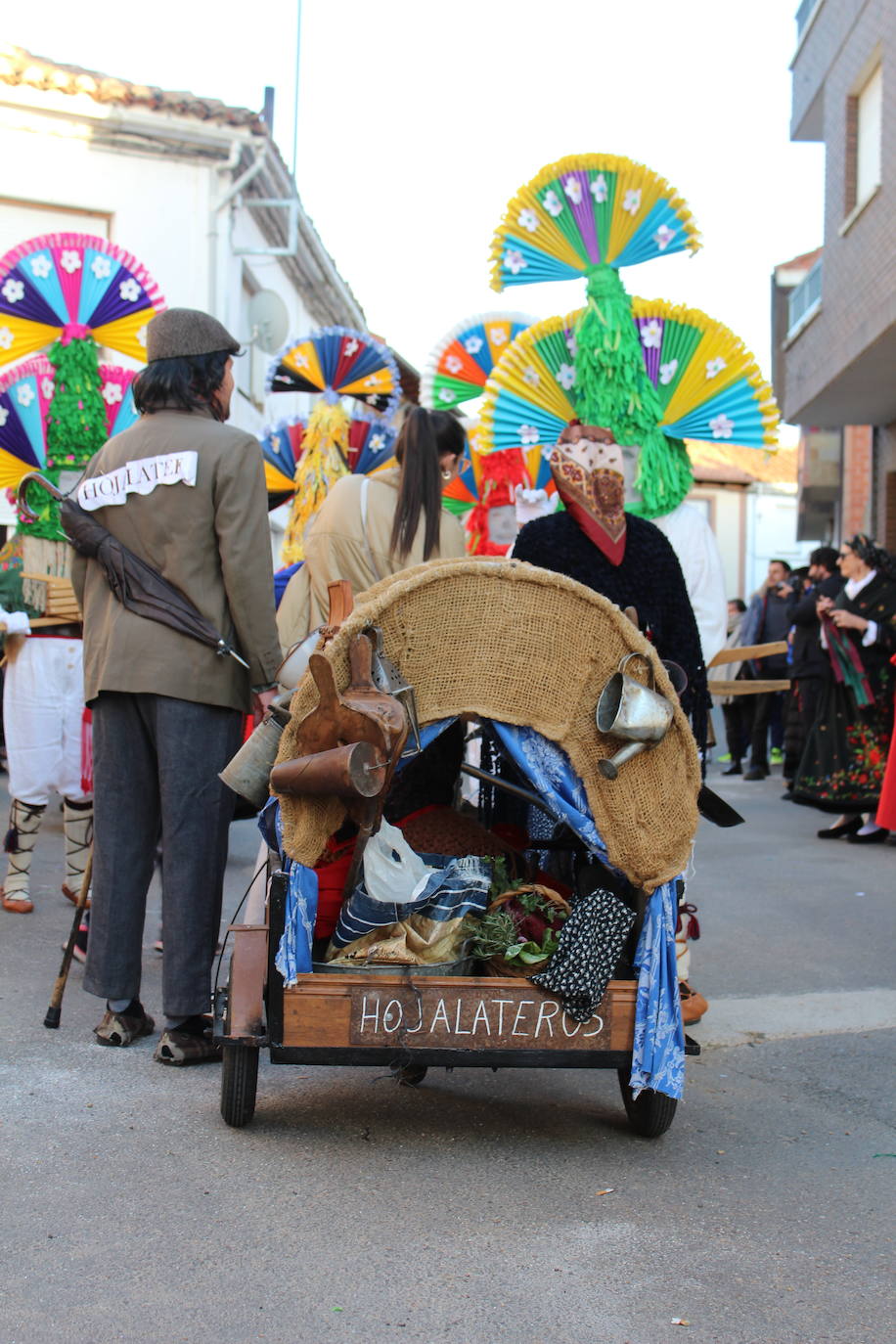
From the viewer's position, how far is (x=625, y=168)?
559 cm

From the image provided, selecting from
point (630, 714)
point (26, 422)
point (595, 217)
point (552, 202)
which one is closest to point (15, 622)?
point (26, 422)

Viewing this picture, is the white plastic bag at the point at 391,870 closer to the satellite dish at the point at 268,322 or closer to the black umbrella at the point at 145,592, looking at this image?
the black umbrella at the point at 145,592

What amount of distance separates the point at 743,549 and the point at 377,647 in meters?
43.7

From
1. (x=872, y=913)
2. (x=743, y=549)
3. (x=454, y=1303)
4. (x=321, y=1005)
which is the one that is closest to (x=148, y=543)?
(x=321, y=1005)

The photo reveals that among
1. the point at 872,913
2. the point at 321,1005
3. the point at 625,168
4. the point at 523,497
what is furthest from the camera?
the point at 523,497

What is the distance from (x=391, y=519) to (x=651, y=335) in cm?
133

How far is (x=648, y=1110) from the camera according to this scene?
12.2 ft

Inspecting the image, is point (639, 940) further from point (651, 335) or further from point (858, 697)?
point (858, 697)

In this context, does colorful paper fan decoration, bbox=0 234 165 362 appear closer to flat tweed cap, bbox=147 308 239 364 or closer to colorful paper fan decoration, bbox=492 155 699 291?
colorful paper fan decoration, bbox=492 155 699 291

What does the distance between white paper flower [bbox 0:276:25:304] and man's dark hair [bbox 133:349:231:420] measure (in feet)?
10.4

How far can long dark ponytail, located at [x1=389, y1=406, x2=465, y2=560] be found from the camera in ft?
16.0

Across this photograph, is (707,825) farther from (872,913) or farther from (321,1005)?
(321,1005)

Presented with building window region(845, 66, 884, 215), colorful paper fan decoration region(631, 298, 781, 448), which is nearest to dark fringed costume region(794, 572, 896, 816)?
colorful paper fan decoration region(631, 298, 781, 448)

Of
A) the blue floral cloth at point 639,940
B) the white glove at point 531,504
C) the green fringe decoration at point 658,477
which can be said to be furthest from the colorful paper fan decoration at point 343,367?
the blue floral cloth at point 639,940
